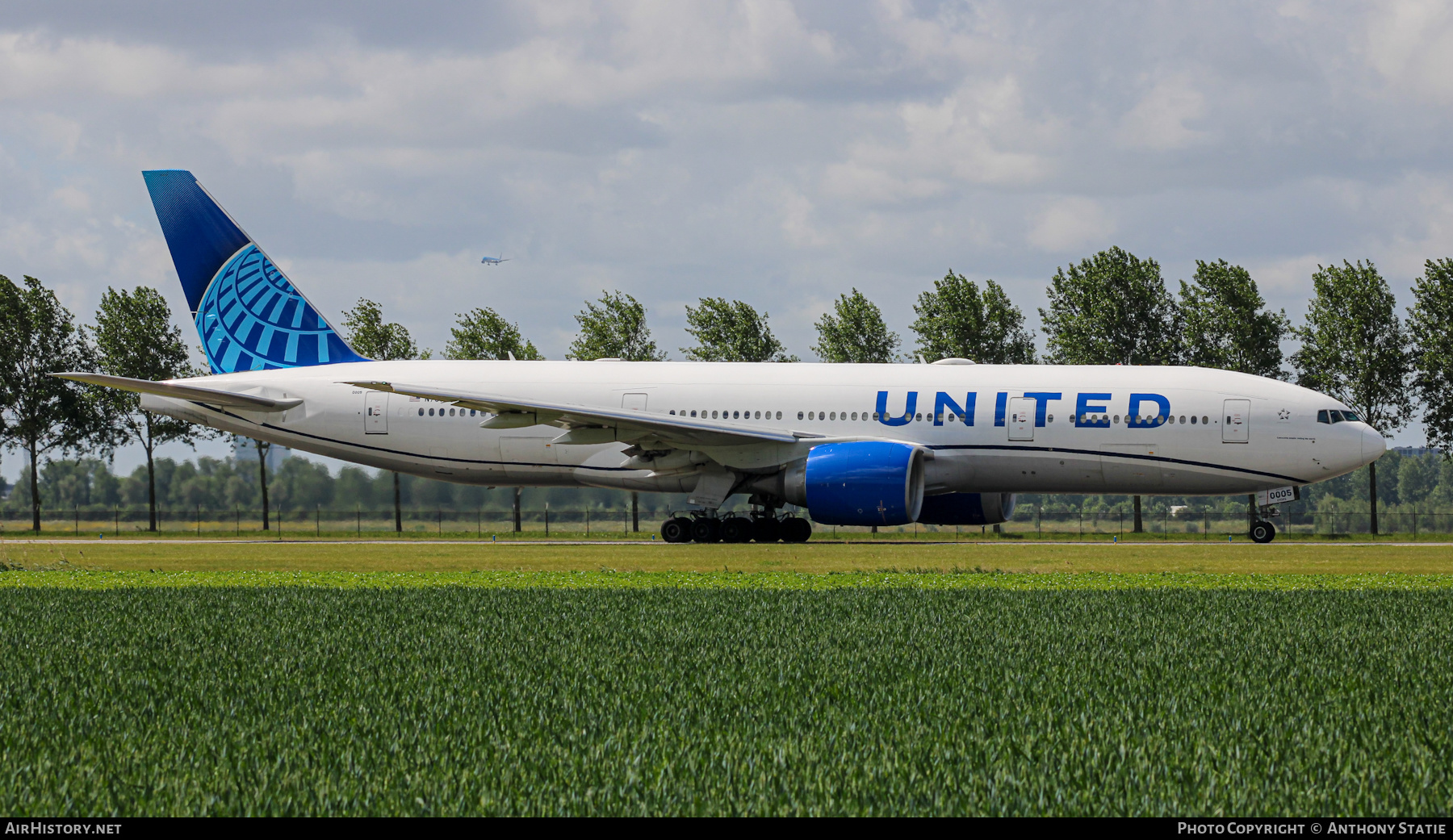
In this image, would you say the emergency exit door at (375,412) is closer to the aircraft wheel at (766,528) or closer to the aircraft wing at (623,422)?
the aircraft wing at (623,422)

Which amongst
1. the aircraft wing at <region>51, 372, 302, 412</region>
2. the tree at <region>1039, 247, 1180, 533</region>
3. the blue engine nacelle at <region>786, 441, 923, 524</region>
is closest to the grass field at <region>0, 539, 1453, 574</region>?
the blue engine nacelle at <region>786, 441, 923, 524</region>

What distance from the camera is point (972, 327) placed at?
38.5 meters

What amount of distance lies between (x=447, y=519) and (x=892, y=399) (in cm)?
2558

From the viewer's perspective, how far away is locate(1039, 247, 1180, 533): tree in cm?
3775

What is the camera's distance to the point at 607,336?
4053cm

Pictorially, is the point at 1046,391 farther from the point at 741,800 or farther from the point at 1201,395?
the point at 741,800

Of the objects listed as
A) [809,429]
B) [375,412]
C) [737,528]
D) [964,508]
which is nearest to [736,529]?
[737,528]

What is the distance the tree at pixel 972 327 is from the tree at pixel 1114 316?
1.07 meters

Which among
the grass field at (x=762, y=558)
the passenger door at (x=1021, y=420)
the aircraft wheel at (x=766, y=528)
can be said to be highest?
the passenger door at (x=1021, y=420)

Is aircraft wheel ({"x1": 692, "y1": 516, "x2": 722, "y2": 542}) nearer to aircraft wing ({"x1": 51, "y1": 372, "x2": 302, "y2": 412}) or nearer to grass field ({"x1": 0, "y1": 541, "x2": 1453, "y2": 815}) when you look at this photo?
aircraft wing ({"x1": 51, "y1": 372, "x2": 302, "y2": 412})

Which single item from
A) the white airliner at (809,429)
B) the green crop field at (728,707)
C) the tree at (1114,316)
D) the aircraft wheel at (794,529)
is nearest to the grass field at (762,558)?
the aircraft wheel at (794,529)

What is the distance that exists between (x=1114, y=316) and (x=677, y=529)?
59.8 feet

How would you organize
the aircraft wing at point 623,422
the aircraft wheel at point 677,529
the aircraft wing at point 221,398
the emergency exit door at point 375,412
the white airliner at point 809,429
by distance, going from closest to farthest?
1. the aircraft wing at point 623,422
2. the white airliner at point 809,429
3. the aircraft wheel at point 677,529
4. the aircraft wing at point 221,398
5. the emergency exit door at point 375,412

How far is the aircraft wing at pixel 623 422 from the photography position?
73.7ft
